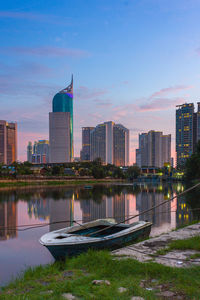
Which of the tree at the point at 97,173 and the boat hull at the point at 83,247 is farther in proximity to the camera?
the tree at the point at 97,173

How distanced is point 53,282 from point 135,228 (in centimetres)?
674

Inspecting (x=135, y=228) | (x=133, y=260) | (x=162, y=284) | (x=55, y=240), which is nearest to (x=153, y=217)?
(x=135, y=228)

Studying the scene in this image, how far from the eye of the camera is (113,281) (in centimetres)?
681

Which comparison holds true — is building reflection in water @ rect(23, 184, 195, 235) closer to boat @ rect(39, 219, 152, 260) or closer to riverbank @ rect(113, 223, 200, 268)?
boat @ rect(39, 219, 152, 260)

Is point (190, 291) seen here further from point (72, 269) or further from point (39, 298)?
point (72, 269)

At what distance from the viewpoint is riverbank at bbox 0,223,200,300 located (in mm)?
5914

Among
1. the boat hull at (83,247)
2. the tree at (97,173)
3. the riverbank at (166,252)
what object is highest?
the riverbank at (166,252)

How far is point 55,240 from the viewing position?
10.7 meters

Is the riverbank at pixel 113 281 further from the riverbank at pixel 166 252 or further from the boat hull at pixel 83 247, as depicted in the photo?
the boat hull at pixel 83 247

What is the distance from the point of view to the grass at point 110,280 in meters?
5.92

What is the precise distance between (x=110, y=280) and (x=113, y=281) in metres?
0.15

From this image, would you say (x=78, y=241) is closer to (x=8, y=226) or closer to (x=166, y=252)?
(x=166, y=252)

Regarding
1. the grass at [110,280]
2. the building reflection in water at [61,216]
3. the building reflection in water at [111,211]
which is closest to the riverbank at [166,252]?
the grass at [110,280]

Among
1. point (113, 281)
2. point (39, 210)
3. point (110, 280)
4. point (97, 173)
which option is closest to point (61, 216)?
point (39, 210)
